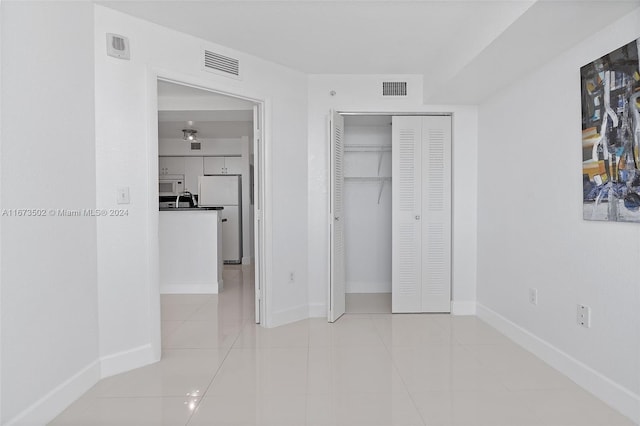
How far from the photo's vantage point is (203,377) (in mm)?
2633

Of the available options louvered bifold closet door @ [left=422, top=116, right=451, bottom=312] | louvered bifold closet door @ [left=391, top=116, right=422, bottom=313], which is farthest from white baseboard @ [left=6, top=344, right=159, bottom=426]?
louvered bifold closet door @ [left=422, top=116, right=451, bottom=312]

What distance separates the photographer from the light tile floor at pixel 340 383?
6.93ft

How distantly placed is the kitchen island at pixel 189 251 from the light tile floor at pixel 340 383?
4.63ft

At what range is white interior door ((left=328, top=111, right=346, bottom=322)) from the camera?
149 inches

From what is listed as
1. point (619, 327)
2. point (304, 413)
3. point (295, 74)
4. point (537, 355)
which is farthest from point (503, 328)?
point (295, 74)

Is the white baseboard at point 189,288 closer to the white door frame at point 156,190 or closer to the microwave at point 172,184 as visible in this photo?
the white door frame at point 156,190

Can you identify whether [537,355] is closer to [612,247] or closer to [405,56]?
[612,247]

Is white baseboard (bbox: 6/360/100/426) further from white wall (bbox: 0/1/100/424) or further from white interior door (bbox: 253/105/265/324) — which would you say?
white interior door (bbox: 253/105/265/324)

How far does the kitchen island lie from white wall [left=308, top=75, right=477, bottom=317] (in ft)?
5.55

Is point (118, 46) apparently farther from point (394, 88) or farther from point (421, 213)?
point (421, 213)

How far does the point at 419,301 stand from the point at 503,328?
35.3 inches

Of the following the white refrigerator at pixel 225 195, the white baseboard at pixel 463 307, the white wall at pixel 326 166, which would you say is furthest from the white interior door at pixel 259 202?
the white refrigerator at pixel 225 195

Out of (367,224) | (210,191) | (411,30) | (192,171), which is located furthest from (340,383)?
(192,171)

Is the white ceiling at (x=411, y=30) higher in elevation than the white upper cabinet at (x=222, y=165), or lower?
higher
